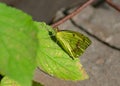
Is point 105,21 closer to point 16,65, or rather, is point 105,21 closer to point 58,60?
point 58,60

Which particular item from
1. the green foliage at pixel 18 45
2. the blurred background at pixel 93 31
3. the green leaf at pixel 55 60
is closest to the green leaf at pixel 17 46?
the green foliage at pixel 18 45

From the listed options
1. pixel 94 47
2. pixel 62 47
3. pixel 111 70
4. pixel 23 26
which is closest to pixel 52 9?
pixel 94 47

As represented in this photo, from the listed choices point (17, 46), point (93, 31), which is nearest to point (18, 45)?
point (17, 46)

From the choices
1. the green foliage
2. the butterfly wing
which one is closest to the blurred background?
the butterfly wing

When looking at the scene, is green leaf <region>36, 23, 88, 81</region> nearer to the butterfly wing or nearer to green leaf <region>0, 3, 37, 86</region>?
the butterfly wing

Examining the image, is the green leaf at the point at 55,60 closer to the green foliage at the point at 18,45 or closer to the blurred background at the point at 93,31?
the green foliage at the point at 18,45

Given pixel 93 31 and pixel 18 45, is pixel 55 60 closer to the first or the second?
pixel 18 45
